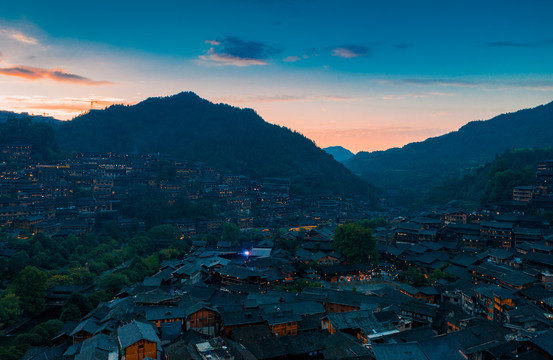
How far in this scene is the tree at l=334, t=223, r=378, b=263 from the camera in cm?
4597

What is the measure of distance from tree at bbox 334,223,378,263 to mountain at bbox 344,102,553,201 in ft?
199

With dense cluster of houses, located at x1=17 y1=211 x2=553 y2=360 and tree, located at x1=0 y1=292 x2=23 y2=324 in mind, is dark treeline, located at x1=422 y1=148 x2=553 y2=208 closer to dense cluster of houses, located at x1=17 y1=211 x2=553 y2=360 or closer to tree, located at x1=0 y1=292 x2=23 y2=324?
dense cluster of houses, located at x1=17 y1=211 x2=553 y2=360

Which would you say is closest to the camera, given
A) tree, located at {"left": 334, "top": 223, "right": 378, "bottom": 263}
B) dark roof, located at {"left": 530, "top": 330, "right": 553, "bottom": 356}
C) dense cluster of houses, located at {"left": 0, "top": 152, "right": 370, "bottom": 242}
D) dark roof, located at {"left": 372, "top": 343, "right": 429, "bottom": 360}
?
dark roof, located at {"left": 372, "top": 343, "right": 429, "bottom": 360}

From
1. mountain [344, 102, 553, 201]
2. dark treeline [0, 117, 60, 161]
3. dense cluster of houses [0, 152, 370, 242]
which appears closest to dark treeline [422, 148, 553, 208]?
dense cluster of houses [0, 152, 370, 242]

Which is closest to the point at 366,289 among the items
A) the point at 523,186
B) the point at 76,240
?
the point at 523,186

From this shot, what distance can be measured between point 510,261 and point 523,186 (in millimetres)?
22996

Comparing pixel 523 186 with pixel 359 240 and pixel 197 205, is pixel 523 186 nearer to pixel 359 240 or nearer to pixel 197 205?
pixel 359 240

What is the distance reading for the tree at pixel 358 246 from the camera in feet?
151

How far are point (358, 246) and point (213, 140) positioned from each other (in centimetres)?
7820

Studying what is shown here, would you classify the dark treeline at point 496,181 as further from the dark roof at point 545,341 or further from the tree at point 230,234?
the dark roof at point 545,341

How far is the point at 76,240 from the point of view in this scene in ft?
166

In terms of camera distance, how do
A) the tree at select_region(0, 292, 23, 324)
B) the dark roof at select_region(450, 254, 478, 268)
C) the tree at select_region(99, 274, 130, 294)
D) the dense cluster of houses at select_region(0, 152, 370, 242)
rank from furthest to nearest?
1. the dense cluster of houses at select_region(0, 152, 370, 242)
2. the dark roof at select_region(450, 254, 478, 268)
3. the tree at select_region(99, 274, 130, 294)
4. the tree at select_region(0, 292, 23, 324)

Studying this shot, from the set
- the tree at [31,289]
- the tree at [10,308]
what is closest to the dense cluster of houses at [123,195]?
the tree at [31,289]

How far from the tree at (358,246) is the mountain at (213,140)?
45.8m
